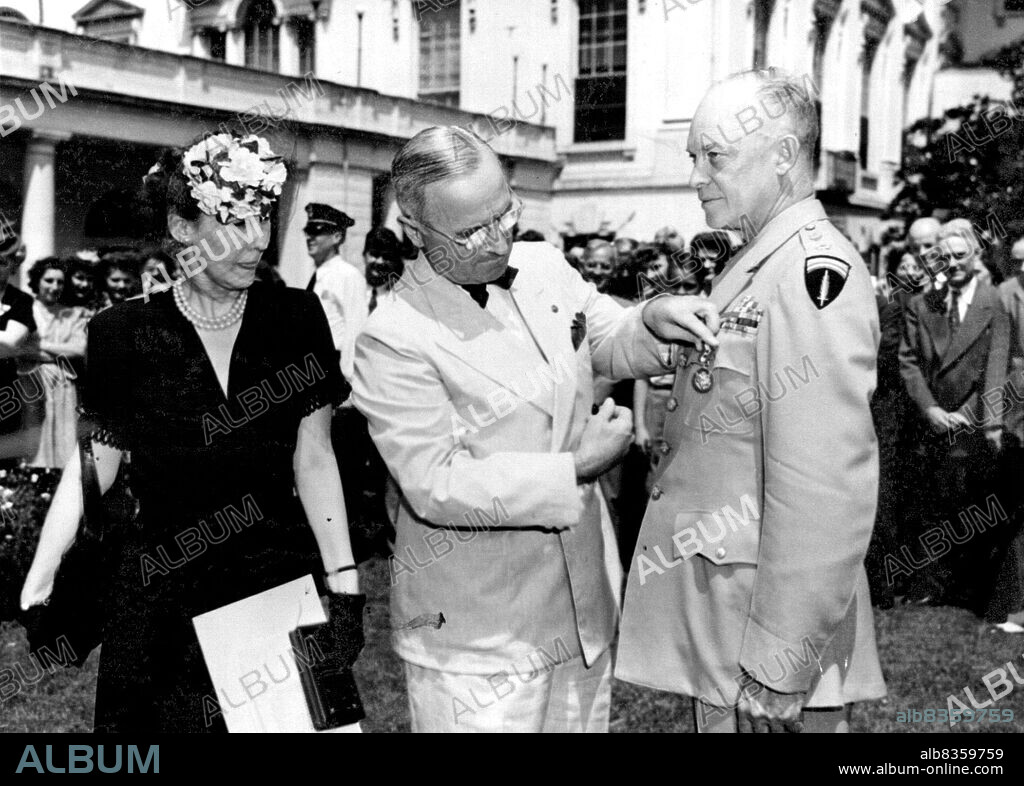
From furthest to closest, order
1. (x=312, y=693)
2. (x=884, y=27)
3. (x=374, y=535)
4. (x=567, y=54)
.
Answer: (x=884, y=27) < (x=567, y=54) < (x=374, y=535) < (x=312, y=693)

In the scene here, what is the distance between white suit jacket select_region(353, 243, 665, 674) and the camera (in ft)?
7.01

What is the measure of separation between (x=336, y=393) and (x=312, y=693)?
0.70m

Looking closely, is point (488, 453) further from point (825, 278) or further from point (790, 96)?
point (790, 96)

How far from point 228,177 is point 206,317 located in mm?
332

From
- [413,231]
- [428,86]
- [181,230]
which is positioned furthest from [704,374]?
[428,86]

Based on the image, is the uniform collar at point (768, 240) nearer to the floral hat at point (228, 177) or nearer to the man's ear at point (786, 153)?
the man's ear at point (786, 153)

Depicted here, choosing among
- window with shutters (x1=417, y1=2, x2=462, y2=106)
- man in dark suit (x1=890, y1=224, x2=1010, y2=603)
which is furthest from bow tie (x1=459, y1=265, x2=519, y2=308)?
window with shutters (x1=417, y1=2, x2=462, y2=106)

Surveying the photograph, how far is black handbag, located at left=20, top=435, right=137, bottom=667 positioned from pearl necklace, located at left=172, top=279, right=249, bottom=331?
1.14 ft

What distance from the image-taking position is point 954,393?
19.6ft

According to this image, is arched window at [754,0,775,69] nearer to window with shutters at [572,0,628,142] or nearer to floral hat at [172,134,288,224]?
window with shutters at [572,0,628,142]

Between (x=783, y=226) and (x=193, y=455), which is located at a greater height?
(x=783, y=226)
